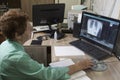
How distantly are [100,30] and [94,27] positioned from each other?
0.10 meters

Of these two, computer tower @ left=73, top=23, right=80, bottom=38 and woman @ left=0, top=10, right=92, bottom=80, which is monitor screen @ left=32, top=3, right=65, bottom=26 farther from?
woman @ left=0, top=10, right=92, bottom=80

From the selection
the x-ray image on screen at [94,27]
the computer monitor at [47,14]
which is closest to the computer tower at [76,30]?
the computer monitor at [47,14]

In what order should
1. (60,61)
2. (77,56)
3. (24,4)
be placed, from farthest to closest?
1. (24,4)
2. (77,56)
3. (60,61)

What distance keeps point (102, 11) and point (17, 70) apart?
7.15ft

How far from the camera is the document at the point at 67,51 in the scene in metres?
2.05

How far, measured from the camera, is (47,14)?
2693mm

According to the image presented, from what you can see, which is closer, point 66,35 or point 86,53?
point 86,53

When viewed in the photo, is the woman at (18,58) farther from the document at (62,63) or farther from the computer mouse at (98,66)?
the computer mouse at (98,66)

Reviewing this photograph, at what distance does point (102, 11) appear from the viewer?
3.19 metres

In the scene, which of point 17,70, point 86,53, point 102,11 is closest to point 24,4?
point 102,11

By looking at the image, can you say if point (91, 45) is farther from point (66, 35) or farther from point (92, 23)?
point (66, 35)

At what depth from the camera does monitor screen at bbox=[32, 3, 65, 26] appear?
262cm

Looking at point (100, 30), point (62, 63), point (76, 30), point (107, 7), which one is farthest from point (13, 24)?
point (107, 7)

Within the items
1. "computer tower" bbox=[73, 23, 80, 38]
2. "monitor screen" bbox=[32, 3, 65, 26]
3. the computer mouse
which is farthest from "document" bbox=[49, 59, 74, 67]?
"monitor screen" bbox=[32, 3, 65, 26]
